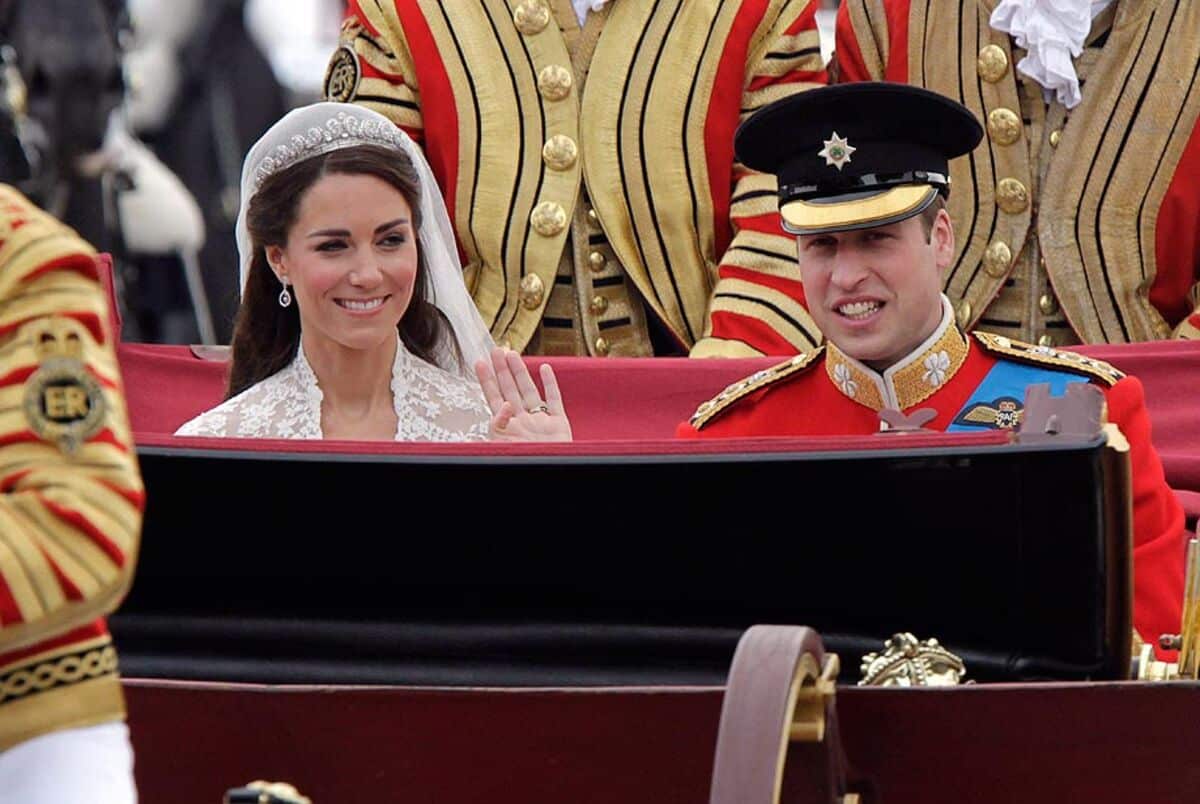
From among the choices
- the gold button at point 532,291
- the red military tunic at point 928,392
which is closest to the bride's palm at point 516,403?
the red military tunic at point 928,392

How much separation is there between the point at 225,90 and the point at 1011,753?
656cm

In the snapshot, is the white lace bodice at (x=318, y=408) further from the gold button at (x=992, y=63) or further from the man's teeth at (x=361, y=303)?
the gold button at (x=992, y=63)

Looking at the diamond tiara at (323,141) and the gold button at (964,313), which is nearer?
the diamond tiara at (323,141)

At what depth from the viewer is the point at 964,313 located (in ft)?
13.8

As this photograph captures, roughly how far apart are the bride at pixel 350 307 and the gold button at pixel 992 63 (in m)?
0.87

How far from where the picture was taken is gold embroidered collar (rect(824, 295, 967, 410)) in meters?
3.38

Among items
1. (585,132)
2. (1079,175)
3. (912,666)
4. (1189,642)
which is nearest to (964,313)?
(1079,175)

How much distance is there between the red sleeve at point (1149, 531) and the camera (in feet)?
10.1

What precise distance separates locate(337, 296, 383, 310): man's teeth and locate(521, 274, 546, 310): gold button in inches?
28.9

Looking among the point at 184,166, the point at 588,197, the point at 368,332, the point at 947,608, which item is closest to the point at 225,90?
the point at 184,166

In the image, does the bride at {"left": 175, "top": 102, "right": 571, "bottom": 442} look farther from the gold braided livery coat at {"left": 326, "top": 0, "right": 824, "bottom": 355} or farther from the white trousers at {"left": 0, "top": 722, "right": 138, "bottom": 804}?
the white trousers at {"left": 0, "top": 722, "right": 138, "bottom": 804}

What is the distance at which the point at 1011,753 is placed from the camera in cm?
247

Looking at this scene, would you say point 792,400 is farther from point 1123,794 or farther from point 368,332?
point 1123,794

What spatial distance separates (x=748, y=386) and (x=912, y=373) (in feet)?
0.66
